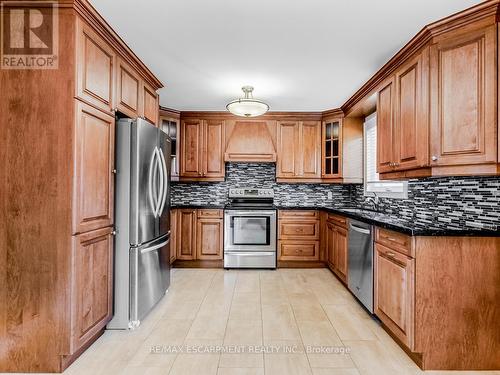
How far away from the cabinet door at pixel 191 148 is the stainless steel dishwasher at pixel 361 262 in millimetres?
2474

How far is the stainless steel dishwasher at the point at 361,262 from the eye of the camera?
2.77 meters

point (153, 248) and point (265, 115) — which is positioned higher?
point (265, 115)

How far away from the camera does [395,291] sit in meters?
2.28

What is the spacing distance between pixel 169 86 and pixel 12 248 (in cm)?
229

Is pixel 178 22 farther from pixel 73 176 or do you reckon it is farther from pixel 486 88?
pixel 486 88

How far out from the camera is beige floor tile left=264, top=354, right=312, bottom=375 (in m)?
1.96

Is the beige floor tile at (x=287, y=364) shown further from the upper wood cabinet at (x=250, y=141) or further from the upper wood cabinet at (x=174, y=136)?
the upper wood cabinet at (x=174, y=136)

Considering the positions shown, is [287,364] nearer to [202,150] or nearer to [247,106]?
[247,106]

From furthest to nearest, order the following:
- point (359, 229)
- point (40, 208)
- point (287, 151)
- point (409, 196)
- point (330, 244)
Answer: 1. point (287, 151)
2. point (330, 244)
3. point (409, 196)
4. point (359, 229)
5. point (40, 208)

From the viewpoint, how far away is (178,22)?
212cm

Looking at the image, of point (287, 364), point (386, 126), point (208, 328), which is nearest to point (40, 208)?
point (208, 328)

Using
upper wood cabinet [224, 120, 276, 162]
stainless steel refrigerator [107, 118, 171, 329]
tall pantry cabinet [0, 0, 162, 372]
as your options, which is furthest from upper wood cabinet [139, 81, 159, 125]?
upper wood cabinet [224, 120, 276, 162]

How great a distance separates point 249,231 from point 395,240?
2434 millimetres

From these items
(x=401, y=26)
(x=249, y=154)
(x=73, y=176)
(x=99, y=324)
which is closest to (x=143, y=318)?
(x=99, y=324)
